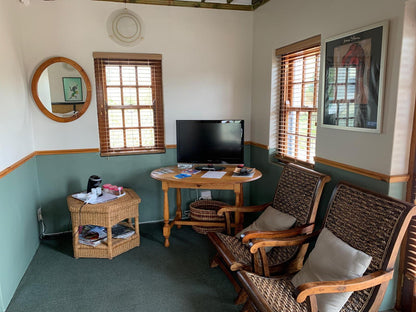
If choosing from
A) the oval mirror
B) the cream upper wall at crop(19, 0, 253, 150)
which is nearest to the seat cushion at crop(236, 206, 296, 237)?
the cream upper wall at crop(19, 0, 253, 150)

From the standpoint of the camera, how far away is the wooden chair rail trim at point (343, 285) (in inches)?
60.1

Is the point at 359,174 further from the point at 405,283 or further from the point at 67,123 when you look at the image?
the point at 67,123

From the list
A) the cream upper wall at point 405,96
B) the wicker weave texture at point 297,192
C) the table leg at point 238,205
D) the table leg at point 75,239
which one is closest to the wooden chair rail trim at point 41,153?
the table leg at point 75,239

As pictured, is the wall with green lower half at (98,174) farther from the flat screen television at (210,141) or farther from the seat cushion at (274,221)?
the seat cushion at (274,221)

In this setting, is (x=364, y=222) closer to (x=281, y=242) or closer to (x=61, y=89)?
(x=281, y=242)

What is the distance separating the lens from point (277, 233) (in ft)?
7.22

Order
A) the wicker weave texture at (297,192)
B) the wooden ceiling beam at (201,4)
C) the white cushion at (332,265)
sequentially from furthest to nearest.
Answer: the wooden ceiling beam at (201,4) → the wicker weave texture at (297,192) → the white cushion at (332,265)

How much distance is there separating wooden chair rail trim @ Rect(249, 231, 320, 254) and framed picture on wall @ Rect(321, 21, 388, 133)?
2.82 feet

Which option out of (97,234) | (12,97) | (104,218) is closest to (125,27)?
(12,97)

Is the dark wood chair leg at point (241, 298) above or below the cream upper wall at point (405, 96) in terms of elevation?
below

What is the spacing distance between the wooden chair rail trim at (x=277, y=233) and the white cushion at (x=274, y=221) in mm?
140

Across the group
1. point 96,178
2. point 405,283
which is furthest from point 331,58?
point 96,178

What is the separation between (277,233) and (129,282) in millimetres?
1321

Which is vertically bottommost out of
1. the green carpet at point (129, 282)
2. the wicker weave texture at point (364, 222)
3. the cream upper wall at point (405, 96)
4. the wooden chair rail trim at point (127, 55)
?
the green carpet at point (129, 282)
